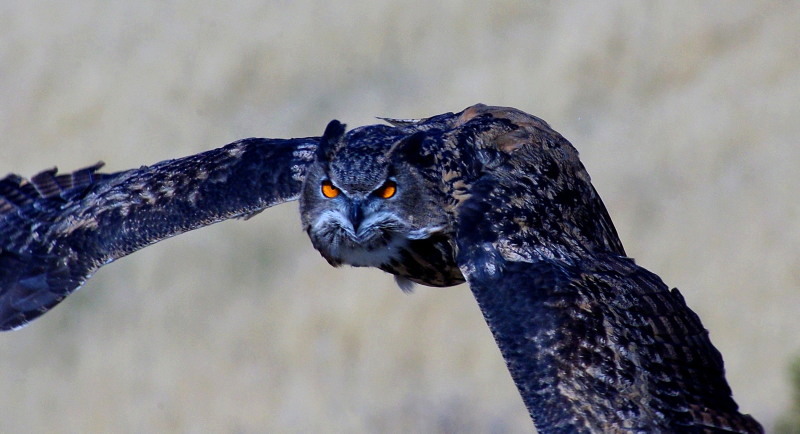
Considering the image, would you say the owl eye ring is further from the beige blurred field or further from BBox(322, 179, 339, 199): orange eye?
the beige blurred field

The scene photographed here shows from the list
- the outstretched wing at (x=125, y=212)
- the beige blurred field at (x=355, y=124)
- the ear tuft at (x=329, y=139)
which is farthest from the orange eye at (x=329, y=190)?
the beige blurred field at (x=355, y=124)

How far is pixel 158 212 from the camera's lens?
25.8 ft

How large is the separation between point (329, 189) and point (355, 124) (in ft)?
28.4

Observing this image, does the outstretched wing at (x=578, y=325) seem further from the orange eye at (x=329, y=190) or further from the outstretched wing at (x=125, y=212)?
the outstretched wing at (x=125, y=212)

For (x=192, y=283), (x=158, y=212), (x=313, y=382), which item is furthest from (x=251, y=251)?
(x=158, y=212)

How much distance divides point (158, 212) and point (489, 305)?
276 centimetres

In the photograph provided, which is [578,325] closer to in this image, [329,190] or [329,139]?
[329,190]

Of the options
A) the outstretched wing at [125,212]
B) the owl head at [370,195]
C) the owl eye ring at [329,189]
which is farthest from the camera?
the outstretched wing at [125,212]

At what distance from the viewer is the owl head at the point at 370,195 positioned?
687cm

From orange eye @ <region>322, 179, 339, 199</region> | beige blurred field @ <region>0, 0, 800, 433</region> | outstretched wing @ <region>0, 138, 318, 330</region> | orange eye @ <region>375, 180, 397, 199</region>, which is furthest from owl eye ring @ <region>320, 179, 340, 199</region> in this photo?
beige blurred field @ <region>0, 0, 800, 433</region>

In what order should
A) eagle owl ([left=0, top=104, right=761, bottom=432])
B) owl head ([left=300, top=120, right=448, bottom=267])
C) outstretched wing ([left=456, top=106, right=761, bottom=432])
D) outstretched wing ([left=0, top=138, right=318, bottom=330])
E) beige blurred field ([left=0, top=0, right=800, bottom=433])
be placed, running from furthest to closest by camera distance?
1. beige blurred field ([left=0, top=0, right=800, bottom=433])
2. outstretched wing ([left=0, top=138, right=318, bottom=330])
3. owl head ([left=300, top=120, right=448, bottom=267])
4. eagle owl ([left=0, top=104, right=761, bottom=432])
5. outstretched wing ([left=456, top=106, right=761, bottom=432])

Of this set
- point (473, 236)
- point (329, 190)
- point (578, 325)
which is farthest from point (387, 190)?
point (578, 325)

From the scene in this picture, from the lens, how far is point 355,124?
51.5 ft

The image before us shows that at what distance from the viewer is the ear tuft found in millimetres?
7062
